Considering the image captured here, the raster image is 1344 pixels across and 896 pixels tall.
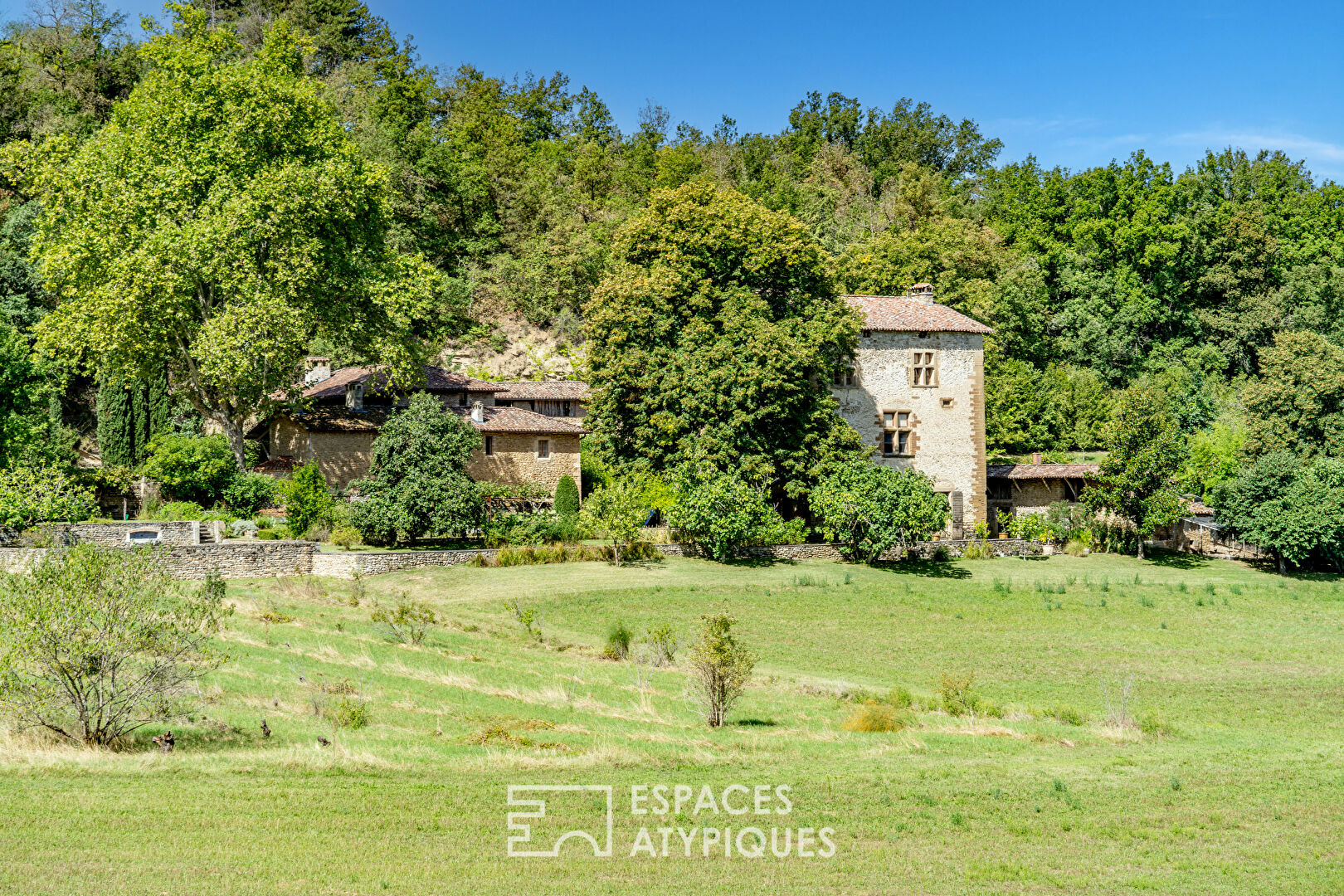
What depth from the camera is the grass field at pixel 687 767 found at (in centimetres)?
1410

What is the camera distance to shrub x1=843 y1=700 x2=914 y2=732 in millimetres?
22516

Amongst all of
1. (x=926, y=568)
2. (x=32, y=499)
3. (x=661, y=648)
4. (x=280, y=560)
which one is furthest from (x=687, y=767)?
(x=32, y=499)

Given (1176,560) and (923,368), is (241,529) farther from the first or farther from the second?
(1176,560)

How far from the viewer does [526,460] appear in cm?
5216

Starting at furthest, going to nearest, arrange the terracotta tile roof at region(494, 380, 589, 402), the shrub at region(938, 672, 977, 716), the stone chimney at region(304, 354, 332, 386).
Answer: the stone chimney at region(304, 354, 332, 386), the terracotta tile roof at region(494, 380, 589, 402), the shrub at region(938, 672, 977, 716)

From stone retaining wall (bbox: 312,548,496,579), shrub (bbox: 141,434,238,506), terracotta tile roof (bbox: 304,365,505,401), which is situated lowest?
stone retaining wall (bbox: 312,548,496,579)

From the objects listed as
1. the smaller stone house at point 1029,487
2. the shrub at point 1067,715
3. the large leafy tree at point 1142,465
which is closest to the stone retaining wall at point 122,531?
the shrub at point 1067,715

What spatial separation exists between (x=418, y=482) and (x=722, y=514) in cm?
1146

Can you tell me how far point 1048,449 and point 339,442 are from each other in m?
41.1

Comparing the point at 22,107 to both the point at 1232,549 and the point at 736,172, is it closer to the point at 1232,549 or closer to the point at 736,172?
the point at 736,172

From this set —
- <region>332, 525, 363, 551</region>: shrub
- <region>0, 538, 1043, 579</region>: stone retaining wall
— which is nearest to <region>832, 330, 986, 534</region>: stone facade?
<region>0, 538, 1043, 579</region>: stone retaining wall

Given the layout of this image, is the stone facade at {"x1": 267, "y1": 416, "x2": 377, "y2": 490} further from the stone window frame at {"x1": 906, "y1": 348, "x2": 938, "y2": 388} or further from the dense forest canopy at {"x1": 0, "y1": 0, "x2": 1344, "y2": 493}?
the stone window frame at {"x1": 906, "y1": 348, "x2": 938, "y2": 388}

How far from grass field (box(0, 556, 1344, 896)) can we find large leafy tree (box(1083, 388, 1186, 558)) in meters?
14.4

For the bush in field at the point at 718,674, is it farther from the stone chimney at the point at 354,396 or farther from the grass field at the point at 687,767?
the stone chimney at the point at 354,396
